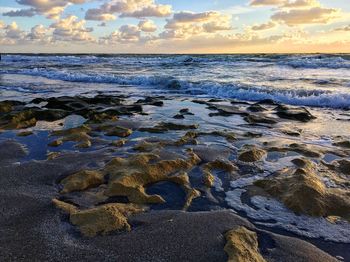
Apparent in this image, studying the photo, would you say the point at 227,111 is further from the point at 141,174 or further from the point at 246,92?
the point at 141,174

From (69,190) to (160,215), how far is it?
3.90 ft

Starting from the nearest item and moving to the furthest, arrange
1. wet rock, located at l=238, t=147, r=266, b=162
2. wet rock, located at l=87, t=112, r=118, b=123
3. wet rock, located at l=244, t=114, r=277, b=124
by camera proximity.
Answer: wet rock, located at l=238, t=147, r=266, b=162 < wet rock, located at l=87, t=112, r=118, b=123 < wet rock, located at l=244, t=114, r=277, b=124

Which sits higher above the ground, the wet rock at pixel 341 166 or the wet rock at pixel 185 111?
the wet rock at pixel 341 166

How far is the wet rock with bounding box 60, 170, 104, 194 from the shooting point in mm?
4316

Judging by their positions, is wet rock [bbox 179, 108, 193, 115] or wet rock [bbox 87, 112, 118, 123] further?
wet rock [bbox 179, 108, 193, 115]

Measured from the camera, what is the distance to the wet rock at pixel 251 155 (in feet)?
18.2

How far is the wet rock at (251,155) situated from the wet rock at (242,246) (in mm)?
2141

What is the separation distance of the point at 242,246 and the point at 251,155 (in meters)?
2.60

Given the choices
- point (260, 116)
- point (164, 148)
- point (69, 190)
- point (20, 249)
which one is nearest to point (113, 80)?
point (260, 116)

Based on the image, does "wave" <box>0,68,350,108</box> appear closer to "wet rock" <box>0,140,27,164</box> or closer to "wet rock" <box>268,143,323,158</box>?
A: "wet rock" <box>268,143,323,158</box>

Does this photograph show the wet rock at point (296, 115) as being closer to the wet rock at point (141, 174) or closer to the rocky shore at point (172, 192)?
the rocky shore at point (172, 192)

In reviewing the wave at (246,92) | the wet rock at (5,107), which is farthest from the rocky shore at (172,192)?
the wave at (246,92)

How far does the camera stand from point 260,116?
9.18 meters

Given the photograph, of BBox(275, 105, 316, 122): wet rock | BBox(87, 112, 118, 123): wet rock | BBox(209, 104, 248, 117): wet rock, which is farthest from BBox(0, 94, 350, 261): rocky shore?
BBox(209, 104, 248, 117): wet rock
